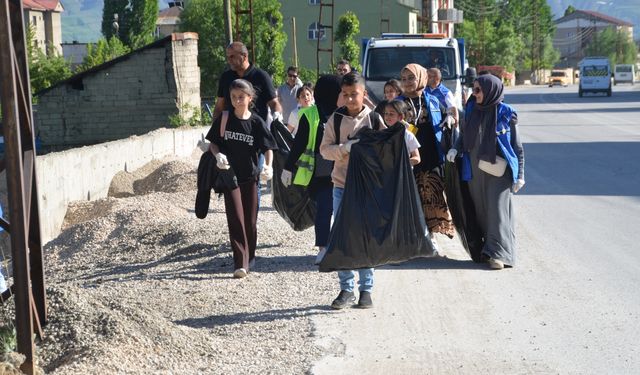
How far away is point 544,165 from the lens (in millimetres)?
19344

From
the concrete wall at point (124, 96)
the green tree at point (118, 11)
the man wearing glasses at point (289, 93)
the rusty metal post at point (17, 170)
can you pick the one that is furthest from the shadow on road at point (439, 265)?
the green tree at point (118, 11)

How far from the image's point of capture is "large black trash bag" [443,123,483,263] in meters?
9.70

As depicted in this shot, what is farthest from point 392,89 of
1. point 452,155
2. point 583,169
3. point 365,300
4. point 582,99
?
point 582,99

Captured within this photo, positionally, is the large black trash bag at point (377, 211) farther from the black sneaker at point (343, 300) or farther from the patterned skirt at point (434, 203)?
the patterned skirt at point (434, 203)

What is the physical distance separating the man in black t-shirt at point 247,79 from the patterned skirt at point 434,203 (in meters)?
1.67

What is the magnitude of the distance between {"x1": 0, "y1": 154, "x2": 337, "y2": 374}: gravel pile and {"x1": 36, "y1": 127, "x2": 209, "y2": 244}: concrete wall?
1.21 feet

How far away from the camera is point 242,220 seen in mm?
9438

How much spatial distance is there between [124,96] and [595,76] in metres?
45.5

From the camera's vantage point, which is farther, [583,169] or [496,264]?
[583,169]

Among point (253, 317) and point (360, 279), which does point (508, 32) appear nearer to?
point (360, 279)

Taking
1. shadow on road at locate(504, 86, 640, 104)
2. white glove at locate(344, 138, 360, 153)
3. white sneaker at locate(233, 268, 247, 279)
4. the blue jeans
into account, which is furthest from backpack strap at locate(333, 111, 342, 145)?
shadow on road at locate(504, 86, 640, 104)

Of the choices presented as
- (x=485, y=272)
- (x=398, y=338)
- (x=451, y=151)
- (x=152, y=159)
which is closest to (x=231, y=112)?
(x=451, y=151)

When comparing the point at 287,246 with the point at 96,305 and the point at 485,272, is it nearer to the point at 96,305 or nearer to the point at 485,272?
the point at 485,272

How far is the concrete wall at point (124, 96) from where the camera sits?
2688 centimetres
